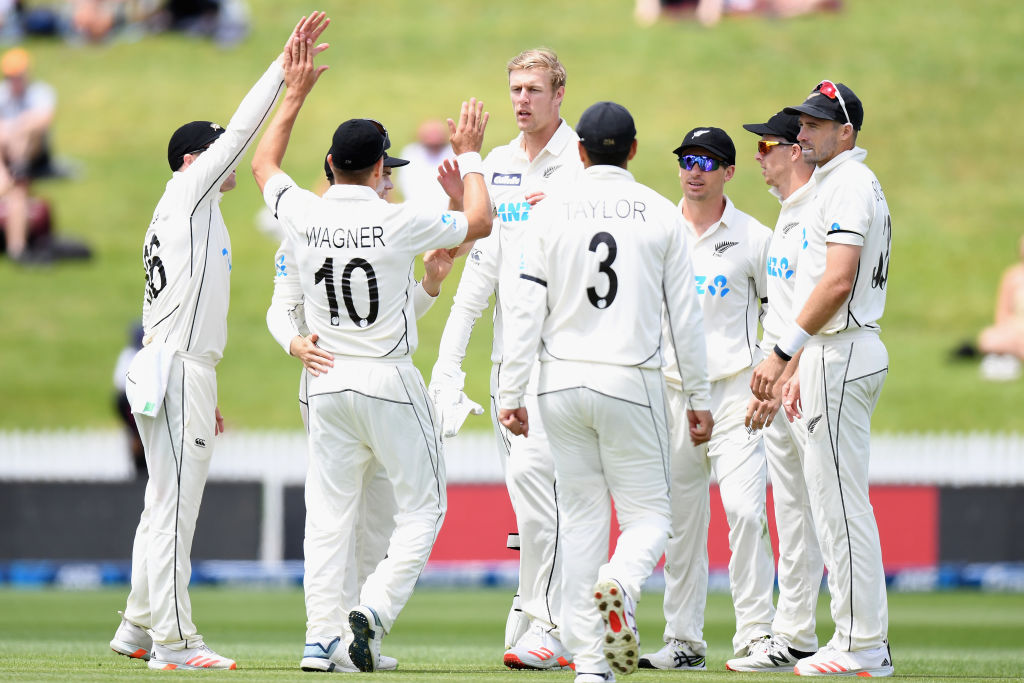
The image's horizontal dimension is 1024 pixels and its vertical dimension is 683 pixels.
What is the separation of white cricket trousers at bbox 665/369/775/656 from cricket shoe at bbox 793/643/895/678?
63 cm

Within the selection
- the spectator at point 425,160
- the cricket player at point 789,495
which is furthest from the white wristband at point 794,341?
the spectator at point 425,160

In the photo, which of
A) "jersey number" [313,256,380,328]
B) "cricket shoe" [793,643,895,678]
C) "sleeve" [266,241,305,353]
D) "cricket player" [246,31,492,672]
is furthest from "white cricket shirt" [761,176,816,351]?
"sleeve" [266,241,305,353]

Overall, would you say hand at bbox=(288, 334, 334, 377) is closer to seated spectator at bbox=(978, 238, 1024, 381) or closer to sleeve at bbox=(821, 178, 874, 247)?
sleeve at bbox=(821, 178, 874, 247)

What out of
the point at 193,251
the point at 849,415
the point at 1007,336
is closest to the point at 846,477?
the point at 849,415

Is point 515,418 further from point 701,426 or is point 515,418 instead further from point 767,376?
point 767,376

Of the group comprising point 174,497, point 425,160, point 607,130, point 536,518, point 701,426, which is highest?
point 425,160

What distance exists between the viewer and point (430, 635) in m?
10.3

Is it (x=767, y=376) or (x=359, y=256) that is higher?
(x=359, y=256)

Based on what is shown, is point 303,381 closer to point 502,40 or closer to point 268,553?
point 268,553

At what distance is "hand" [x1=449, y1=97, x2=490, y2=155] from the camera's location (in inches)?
270

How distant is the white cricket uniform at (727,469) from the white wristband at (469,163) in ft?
4.12

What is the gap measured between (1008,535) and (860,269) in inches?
326

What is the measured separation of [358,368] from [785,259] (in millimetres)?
2224

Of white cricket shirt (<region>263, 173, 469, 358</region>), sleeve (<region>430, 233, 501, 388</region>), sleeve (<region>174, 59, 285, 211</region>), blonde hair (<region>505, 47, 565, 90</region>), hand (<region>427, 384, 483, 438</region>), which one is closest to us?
white cricket shirt (<region>263, 173, 469, 358</region>)
